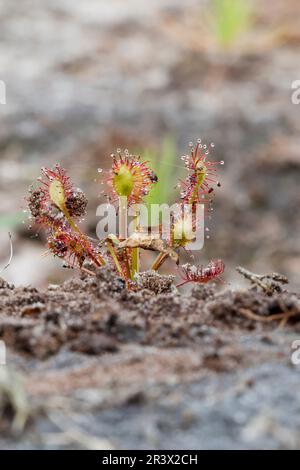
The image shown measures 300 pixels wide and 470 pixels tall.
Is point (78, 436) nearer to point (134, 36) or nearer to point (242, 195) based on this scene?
point (242, 195)

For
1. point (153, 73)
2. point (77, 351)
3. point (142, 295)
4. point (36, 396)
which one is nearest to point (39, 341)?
point (77, 351)

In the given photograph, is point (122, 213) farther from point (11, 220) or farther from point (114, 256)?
point (11, 220)

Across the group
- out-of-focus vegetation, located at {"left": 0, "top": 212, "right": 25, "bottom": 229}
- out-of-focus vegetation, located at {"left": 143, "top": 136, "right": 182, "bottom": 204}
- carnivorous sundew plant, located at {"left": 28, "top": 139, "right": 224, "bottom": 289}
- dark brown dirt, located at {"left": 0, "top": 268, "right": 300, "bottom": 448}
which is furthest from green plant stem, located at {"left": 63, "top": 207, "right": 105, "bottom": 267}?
out-of-focus vegetation, located at {"left": 143, "top": 136, "right": 182, "bottom": 204}

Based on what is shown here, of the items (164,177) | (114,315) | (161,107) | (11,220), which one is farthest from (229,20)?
(114,315)

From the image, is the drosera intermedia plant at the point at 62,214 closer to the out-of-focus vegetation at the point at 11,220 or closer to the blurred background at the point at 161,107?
the out-of-focus vegetation at the point at 11,220

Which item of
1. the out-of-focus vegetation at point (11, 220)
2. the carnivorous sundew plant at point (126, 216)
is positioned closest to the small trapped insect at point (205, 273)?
the carnivorous sundew plant at point (126, 216)

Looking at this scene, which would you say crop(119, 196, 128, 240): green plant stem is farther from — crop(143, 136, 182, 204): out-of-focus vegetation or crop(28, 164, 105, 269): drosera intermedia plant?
crop(143, 136, 182, 204): out-of-focus vegetation
